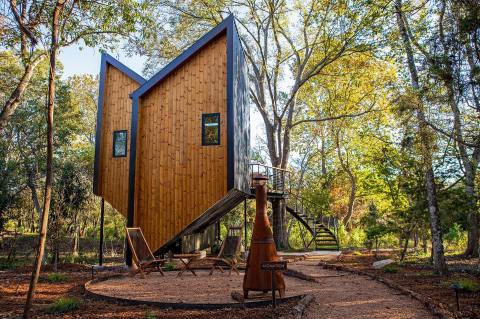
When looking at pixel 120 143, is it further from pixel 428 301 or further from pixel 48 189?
pixel 428 301

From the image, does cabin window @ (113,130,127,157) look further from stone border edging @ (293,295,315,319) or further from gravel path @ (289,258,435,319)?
stone border edging @ (293,295,315,319)

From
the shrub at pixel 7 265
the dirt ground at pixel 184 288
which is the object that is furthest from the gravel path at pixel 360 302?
the shrub at pixel 7 265

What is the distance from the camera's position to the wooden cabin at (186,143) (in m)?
11.8

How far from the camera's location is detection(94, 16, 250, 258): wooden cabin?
11805 mm

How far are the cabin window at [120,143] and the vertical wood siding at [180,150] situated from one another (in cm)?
136

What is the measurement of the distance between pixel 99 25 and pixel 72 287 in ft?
18.7

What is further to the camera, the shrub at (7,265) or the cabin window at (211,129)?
the shrub at (7,265)

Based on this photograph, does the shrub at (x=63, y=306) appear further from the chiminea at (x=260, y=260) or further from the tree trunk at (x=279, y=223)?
the tree trunk at (x=279, y=223)

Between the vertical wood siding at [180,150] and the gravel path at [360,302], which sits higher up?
the vertical wood siding at [180,150]

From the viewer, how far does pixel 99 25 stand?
791 centimetres

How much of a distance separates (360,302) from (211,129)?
7248 mm

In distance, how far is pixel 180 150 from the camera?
1238cm

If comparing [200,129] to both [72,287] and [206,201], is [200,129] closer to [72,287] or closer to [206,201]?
[206,201]

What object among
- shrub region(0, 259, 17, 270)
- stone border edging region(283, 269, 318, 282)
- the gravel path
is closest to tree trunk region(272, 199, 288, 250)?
stone border edging region(283, 269, 318, 282)
